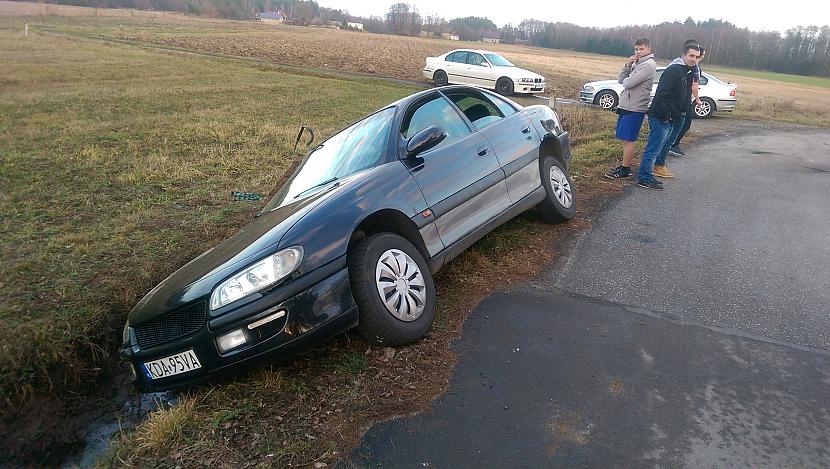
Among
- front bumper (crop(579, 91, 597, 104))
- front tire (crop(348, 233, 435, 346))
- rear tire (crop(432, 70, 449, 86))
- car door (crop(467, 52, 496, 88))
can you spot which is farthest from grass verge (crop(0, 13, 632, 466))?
rear tire (crop(432, 70, 449, 86))

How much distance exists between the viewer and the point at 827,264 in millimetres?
4852

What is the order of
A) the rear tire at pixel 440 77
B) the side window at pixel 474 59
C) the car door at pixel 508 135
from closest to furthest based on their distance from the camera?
the car door at pixel 508 135 < the side window at pixel 474 59 < the rear tire at pixel 440 77

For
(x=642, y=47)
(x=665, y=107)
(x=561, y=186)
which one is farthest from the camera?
(x=642, y=47)

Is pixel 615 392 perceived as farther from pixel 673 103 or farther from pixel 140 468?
pixel 673 103

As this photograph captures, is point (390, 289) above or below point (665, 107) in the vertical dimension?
below

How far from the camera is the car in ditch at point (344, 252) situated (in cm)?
314

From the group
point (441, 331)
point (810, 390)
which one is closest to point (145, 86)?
point (441, 331)

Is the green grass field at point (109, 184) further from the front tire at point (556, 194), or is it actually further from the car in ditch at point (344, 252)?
the front tire at point (556, 194)

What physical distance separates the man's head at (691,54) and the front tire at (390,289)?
18.1 feet

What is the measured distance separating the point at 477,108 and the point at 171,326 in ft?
10.4

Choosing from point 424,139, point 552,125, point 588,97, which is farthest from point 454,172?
point 588,97

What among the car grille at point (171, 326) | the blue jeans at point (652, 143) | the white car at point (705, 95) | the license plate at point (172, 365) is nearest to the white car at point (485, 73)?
the white car at point (705, 95)

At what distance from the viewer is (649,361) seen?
133 inches

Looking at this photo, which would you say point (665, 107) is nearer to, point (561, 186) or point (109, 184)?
point (561, 186)
